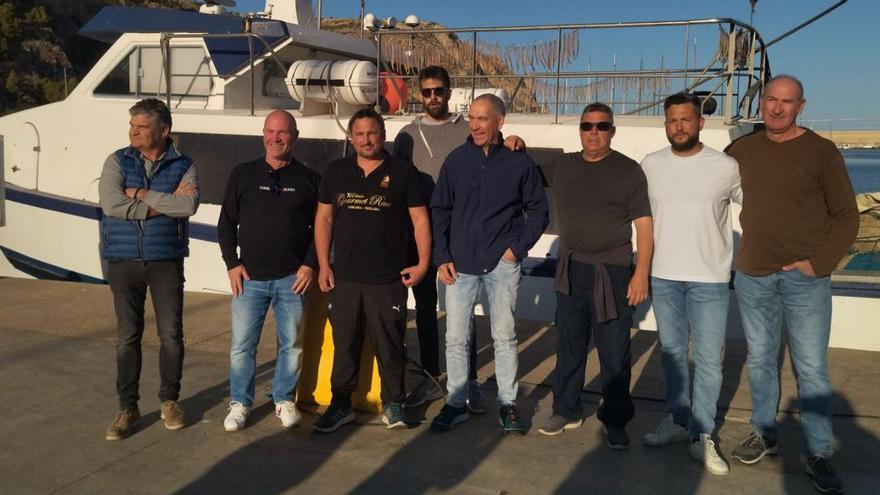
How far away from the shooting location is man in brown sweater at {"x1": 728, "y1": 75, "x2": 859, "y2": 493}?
3.56 metres

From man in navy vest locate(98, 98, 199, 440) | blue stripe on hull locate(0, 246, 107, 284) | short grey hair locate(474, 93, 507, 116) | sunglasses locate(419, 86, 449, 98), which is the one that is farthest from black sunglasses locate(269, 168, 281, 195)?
blue stripe on hull locate(0, 246, 107, 284)

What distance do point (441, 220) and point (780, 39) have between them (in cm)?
412

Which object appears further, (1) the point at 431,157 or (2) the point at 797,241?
(1) the point at 431,157

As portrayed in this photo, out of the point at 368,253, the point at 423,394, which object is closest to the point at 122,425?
the point at 368,253

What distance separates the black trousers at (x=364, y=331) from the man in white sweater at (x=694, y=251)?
1.37 metres

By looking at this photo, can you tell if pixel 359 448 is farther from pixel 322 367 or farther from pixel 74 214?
pixel 74 214

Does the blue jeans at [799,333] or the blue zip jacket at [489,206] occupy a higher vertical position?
the blue zip jacket at [489,206]

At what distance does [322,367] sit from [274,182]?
1.14 meters

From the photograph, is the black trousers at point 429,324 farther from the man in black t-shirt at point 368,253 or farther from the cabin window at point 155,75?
the cabin window at point 155,75

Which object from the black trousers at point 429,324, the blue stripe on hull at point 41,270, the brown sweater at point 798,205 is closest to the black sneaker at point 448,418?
the black trousers at point 429,324

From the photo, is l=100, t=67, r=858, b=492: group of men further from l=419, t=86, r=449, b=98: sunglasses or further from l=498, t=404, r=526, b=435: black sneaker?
l=419, t=86, r=449, b=98: sunglasses

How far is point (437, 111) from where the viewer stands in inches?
186

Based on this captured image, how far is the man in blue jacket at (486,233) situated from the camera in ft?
13.6

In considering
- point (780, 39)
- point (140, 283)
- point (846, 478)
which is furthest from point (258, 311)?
point (780, 39)
